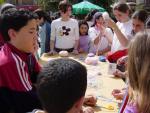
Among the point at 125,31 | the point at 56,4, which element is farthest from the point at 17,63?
the point at 56,4

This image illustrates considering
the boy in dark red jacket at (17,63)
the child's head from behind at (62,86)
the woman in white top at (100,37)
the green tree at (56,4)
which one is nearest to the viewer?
the child's head from behind at (62,86)

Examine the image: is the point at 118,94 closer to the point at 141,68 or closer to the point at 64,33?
the point at 141,68

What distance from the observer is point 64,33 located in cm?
462

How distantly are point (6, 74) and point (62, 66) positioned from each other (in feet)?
2.59

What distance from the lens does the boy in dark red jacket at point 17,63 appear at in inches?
77.9

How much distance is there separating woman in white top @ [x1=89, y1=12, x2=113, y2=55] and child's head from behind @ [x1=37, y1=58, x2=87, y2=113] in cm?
317

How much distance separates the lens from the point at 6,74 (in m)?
1.97

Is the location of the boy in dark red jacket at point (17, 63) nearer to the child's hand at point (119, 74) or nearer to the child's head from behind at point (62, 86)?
the child's head from behind at point (62, 86)

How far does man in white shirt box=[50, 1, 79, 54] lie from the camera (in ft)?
15.1

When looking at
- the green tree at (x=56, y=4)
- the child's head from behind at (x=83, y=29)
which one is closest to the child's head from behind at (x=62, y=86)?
the child's head from behind at (x=83, y=29)

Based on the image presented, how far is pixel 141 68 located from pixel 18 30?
894 millimetres

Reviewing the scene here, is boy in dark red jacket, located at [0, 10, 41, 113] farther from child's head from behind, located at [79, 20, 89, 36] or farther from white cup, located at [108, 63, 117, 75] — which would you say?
child's head from behind, located at [79, 20, 89, 36]

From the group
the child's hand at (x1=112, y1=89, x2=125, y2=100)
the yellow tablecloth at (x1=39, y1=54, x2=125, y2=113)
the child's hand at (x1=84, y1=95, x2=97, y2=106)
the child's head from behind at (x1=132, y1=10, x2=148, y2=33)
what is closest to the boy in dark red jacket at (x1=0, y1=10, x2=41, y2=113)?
the child's hand at (x1=84, y1=95, x2=97, y2=106)

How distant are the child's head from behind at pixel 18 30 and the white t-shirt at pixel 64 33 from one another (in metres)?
2.42
